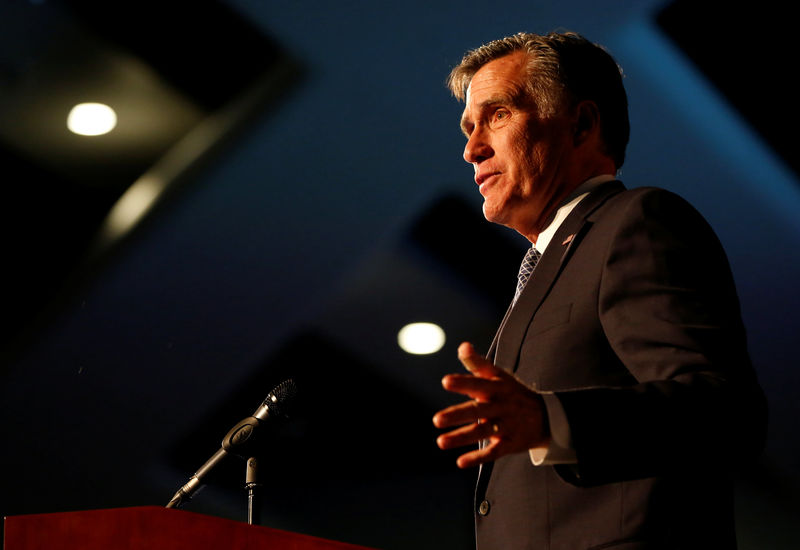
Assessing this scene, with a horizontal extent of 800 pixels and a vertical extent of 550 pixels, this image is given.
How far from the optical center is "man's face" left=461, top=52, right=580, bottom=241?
165 centimetres

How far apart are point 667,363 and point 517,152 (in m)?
0.71

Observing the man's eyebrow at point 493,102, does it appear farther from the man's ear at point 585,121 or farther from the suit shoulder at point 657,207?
the suit shoulder at point 657,207

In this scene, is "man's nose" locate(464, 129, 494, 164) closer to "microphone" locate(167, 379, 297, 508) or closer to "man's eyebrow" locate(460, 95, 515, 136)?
"man's eyebrow" locate(460, 95, 515, 136)

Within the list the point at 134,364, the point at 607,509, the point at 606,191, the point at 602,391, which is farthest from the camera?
the point at 134,364

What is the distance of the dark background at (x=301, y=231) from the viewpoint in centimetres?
317

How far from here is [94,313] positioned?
345 cm

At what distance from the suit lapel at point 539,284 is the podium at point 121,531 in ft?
1.34

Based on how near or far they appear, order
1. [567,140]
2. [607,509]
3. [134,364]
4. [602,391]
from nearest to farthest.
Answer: [602,391]
[607,509]
[567,140]
[134,364]

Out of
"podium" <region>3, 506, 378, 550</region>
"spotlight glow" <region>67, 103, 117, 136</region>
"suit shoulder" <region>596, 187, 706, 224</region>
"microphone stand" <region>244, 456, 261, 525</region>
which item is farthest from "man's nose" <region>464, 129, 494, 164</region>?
"spotlight glow" <region>67, 103, 117, 136</region>

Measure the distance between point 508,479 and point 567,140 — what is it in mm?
726

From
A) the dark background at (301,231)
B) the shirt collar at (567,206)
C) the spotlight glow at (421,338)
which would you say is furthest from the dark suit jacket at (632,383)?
the spotlight glow at (421,338)

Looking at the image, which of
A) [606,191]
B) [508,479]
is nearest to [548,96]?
[606,191]

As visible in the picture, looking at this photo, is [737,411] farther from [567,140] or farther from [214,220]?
[214,220]

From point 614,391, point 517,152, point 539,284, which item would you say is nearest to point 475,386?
point 614,391
